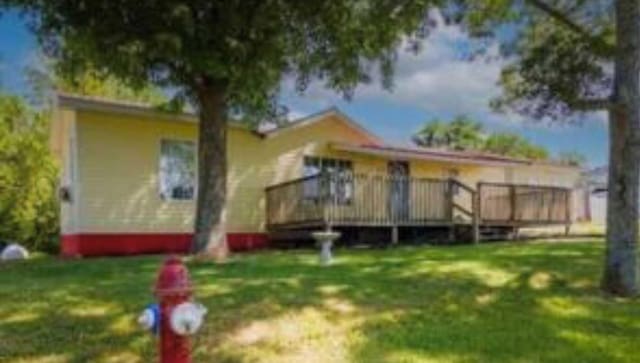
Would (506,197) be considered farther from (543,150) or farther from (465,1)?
(543,150)

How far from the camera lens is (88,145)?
20703mm

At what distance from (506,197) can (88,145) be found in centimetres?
1204

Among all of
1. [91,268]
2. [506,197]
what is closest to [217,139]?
[91,268]

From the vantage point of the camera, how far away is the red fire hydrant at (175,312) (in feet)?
17.5

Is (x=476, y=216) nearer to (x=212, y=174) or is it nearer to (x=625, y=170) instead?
(x=212, y=174)

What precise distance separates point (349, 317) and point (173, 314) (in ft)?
13.4

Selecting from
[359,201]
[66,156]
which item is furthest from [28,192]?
[359,201]

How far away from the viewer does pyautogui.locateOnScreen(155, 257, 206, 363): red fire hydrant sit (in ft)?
17.5

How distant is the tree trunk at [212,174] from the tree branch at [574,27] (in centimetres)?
575

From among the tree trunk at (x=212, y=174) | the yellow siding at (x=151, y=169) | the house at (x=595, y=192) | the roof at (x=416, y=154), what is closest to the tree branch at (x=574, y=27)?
the tree trunk at (x=212, y=174)

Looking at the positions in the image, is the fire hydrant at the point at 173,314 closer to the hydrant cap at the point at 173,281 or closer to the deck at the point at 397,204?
the hydrant cap at the point at 173,281

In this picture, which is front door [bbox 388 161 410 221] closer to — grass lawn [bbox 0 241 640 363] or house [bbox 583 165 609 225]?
grass lawn [bbox 0 241 640 363]

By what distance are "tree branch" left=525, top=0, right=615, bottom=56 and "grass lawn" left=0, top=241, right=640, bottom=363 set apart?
136 inches

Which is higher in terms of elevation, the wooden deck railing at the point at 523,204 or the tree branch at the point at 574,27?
the tree branch at the point at 574,27
